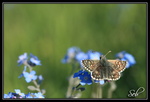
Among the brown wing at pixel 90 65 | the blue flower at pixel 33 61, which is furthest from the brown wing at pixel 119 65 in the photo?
the blue flower at pixel 33 61

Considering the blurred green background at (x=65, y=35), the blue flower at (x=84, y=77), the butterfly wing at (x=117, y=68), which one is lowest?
the blue flower at (x=84, y=77)

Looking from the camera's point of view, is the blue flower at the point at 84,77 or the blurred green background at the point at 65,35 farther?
the blurred green background at the point at 65,35

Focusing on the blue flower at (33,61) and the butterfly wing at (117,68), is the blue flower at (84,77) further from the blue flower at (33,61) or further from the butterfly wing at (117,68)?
the blue flower at (33,61)

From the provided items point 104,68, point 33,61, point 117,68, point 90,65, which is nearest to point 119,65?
point 117,68

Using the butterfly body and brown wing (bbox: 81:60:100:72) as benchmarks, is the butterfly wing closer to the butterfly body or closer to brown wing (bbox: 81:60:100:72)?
the butterfly body

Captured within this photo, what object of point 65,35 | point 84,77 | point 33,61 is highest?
point 65,35

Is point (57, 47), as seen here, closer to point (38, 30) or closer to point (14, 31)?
point (38, 30)

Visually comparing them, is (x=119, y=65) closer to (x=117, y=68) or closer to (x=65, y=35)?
(x=117, y=68)

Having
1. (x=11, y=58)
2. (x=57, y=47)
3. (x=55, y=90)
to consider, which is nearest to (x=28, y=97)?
(x=55, y=90)
